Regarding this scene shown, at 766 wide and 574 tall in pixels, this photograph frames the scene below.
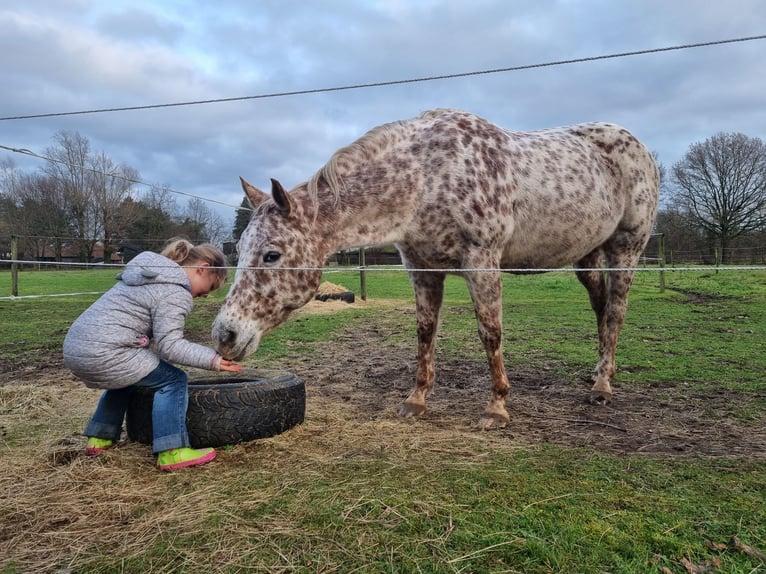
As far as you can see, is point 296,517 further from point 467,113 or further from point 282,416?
point 467,113

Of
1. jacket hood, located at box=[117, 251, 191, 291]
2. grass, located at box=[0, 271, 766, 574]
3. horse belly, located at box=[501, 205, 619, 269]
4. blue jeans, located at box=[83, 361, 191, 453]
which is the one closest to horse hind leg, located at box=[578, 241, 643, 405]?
horse belly, located at box=[501, 205, 619, 269]

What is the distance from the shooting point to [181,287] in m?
3.11

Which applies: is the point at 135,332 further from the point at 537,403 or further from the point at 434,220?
the point at 537,403

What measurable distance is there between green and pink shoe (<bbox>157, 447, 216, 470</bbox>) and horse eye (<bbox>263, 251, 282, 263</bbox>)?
4.29 ft

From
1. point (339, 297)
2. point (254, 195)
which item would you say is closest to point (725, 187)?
point (339, 297)

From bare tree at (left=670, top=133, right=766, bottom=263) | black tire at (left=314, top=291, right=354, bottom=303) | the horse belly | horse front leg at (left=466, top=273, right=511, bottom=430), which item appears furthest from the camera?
bare tree at (left=670, top=133, right=766, bottom=263)

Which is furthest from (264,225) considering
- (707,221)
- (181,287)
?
(707,221)

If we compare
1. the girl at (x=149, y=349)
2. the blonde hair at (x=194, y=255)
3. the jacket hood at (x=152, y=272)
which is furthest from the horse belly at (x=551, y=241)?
the jacket hood at (x=152, y=272)

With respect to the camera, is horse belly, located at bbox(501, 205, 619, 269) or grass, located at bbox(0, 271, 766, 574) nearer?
grass, located at bbox(0, 271, 766, 574)

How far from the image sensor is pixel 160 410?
299 centimetres

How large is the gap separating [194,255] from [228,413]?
1.06m

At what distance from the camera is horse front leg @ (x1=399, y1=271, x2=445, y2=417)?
4371mm

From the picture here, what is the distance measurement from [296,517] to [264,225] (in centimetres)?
200

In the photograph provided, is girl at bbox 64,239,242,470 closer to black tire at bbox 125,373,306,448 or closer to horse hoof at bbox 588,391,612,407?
black tire at bbox 125,373,306,448
